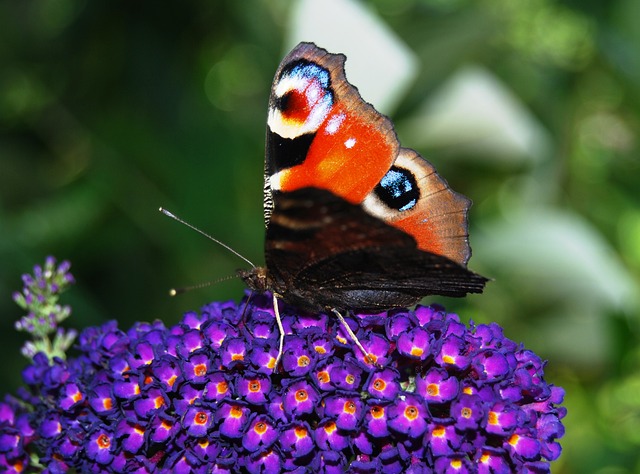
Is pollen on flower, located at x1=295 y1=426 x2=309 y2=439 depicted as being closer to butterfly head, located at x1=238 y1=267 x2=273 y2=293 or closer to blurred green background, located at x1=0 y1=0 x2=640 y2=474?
butterfly head, located at x1=238 y1=267 x2=273 y2=293

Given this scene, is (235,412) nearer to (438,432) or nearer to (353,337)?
(353,337)

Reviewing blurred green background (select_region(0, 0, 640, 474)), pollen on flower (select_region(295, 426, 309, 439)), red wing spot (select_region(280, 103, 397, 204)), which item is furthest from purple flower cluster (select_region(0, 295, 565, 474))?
blurred green background (select_region(0, 0, 640, 474))

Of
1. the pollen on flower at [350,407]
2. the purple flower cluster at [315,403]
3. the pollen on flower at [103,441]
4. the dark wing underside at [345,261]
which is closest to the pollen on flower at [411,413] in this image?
the purple flower cluster at [315,403]

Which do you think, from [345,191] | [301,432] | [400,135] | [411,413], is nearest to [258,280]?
[345,191]

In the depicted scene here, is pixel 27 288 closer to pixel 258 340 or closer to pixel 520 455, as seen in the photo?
pixel 258 340

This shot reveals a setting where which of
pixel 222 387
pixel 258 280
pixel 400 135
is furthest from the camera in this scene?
pixel 400 135

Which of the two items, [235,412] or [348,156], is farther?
[348,156]

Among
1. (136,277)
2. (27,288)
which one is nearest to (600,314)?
(136,277)

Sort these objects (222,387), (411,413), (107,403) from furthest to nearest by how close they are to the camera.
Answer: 1. (107,403)
2. (222,387)
3. (411,413)
